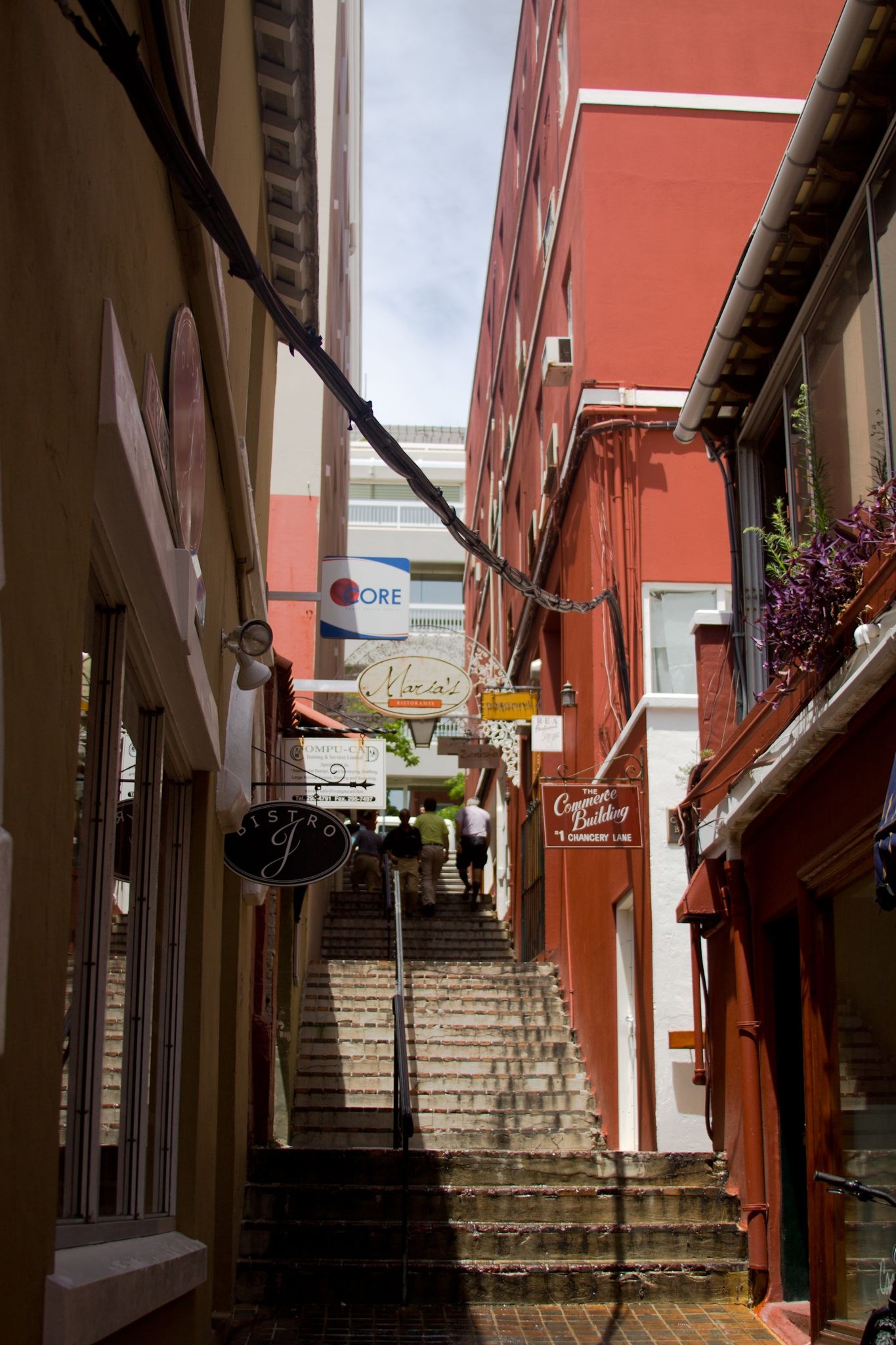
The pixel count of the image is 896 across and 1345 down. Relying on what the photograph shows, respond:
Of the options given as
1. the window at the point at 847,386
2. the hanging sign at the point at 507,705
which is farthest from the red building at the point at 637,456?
the window at the point at 847,386

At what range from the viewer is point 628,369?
47.9ft

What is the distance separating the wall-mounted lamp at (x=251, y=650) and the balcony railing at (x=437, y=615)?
40270 millimetres

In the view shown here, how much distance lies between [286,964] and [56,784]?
988 cm

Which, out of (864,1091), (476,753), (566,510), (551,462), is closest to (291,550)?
(476,753)

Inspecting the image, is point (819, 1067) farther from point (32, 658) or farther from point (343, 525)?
point (343, 525)

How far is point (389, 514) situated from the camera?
5116 cm

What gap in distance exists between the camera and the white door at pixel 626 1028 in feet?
39.8

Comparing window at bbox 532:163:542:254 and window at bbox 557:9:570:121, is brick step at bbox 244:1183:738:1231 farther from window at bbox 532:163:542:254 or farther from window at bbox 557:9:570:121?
window at bbox 532:163:542:254

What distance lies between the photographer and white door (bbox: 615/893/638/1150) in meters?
12.1

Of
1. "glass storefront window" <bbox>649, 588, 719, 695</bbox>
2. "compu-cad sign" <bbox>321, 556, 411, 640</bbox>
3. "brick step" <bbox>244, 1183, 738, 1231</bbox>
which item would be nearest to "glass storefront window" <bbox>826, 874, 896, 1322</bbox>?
"brick step" <bbox>244, 1183, 738, 1231</bbox>

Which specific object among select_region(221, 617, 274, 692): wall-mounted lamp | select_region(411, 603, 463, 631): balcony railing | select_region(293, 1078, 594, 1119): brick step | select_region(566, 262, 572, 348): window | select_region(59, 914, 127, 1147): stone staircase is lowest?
select_region(293, 1078, 594, 1119): brick step

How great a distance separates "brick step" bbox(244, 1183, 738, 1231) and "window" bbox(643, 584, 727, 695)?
15.5ft

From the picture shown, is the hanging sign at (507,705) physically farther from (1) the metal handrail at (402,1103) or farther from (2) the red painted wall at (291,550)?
(1) the metal handrail at (402,1103)

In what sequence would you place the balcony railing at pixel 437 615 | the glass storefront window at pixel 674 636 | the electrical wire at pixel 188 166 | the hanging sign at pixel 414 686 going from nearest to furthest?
the electrical wire at pixel 188 166
the glass storefront window at pixel 674 636
the hanging sign at pixel 414 686
the balcony railing at pixel 437 615
